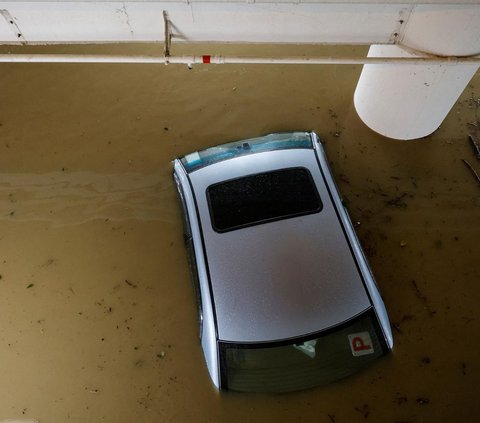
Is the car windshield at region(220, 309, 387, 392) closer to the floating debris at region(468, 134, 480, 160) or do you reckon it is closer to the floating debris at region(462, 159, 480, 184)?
the floating debris at region(462, 159, 480, 184)

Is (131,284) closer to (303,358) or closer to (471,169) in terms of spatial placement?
(303,358)

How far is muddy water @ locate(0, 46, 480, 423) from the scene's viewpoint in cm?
341

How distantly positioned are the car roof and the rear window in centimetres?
7

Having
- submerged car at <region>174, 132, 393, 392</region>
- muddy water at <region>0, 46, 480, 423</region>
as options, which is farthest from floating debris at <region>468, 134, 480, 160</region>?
submerged car at <region>174, 132, 393, 392</region>

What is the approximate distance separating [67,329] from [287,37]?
331 cm

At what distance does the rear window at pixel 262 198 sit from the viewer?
3152mm

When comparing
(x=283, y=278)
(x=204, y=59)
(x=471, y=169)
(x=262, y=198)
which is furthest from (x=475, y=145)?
(x=204, y=59)

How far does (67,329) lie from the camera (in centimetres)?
370

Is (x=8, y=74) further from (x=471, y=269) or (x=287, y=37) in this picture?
(x=471, y=269)

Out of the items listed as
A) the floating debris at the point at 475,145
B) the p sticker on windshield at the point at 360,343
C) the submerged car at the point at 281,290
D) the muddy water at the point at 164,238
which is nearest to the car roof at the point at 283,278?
the submerged car at the point at 281,290

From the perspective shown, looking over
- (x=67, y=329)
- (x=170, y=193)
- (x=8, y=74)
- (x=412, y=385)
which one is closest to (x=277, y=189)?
(x=170, y=193)

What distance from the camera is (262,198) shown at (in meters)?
3.25

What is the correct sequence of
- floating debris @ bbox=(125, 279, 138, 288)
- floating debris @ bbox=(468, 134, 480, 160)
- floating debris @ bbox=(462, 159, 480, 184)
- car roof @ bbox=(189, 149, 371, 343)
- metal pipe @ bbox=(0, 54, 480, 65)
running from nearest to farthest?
car roof @ bbox=(189, 149, 371, 343) → metal pipe @ bbox=(0, 54, 480, 65) → floating debris @ bbox=(125, 279, 138, 288) → floating debris @ bbox=(462, 159, 480, 184) → floating debris @ bbox=(468, 134, 480, 160)

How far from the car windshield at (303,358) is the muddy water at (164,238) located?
0.52 metres
